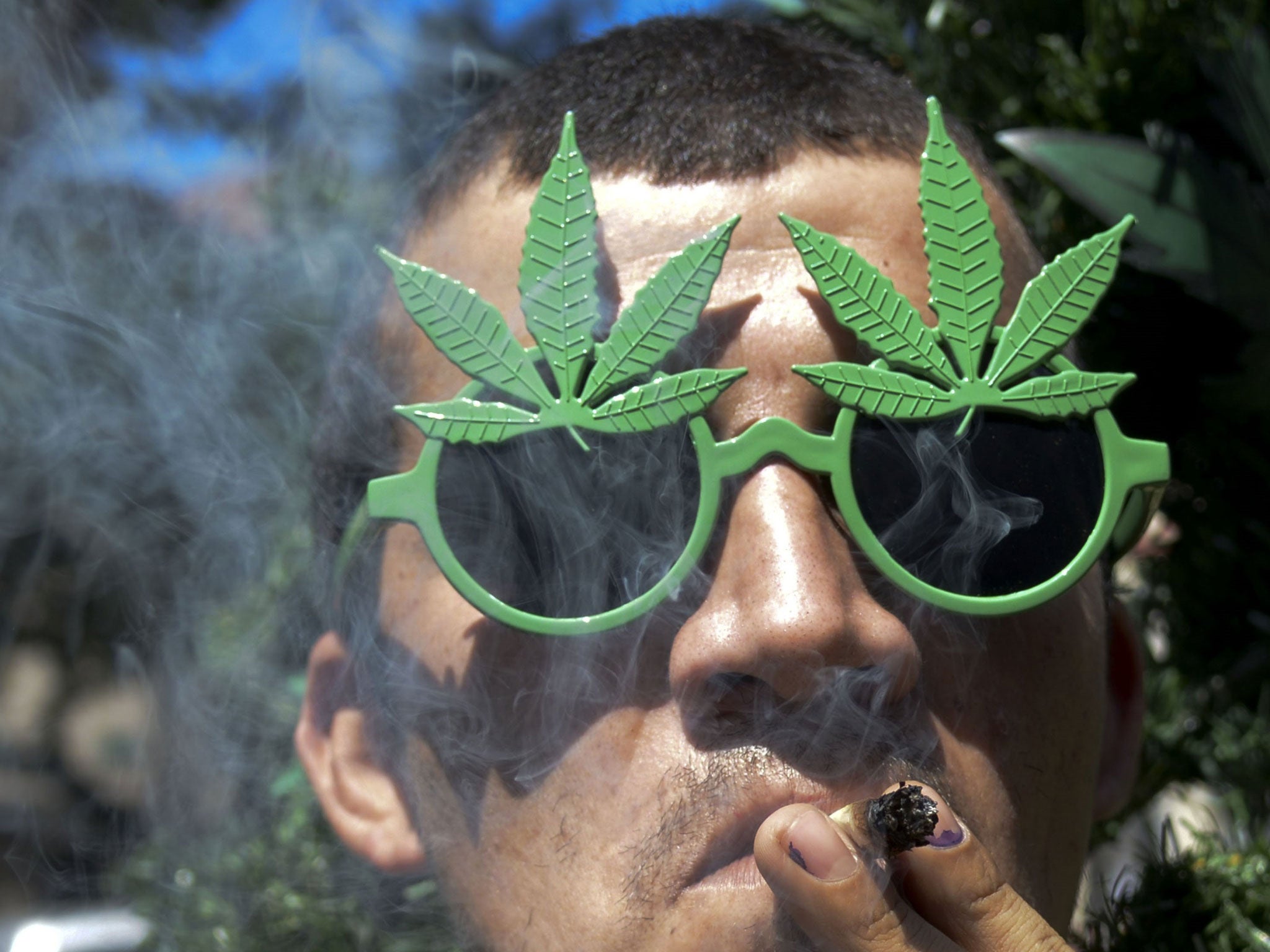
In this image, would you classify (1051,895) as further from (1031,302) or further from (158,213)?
(158,213)

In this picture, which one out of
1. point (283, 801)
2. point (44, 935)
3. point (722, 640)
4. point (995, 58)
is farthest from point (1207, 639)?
point (44, 935)

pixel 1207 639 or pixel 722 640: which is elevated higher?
pixel 1207 639

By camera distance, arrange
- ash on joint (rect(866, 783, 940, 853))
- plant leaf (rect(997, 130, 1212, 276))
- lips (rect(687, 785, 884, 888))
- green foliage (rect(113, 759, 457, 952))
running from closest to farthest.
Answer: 1. ash on joint (rect(866, 783, 940, 853))
2. lips (rect(687, 785, 884, 888))
3. plant leaf (rect(997, 130, 1212, 276))
4. green foliage (rect(113, 759, 457, 952))

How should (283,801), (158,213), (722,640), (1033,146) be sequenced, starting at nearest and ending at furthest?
(722,640), (1033,146), (158,213), (283,801)

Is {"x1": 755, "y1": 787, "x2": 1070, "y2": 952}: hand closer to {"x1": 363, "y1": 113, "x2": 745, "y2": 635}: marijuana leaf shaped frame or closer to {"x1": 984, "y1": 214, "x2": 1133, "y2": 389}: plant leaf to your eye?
{"x1": 363, "y1": 113, "x2": 745, "y2": 635}: marijuana leaf shaped frame

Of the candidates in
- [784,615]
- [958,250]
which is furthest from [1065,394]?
[784,615]

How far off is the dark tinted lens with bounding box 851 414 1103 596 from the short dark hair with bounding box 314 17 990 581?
0.47m

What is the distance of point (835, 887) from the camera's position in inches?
42.9

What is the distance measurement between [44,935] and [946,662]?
212cm

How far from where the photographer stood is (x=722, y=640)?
1.28 metres

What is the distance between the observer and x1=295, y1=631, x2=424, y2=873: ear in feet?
5.36

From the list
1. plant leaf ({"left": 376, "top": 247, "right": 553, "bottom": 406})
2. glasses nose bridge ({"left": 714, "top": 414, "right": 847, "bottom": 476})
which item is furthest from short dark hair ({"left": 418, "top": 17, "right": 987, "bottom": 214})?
glasses nose bridge ({"left": 714, "top": 414, "right": 847, "bottom": 476})

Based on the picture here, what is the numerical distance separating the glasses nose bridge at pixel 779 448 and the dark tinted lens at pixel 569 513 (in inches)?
2.0

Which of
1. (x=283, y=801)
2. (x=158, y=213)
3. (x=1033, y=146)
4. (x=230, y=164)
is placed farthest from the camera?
(x=283, y=801)
